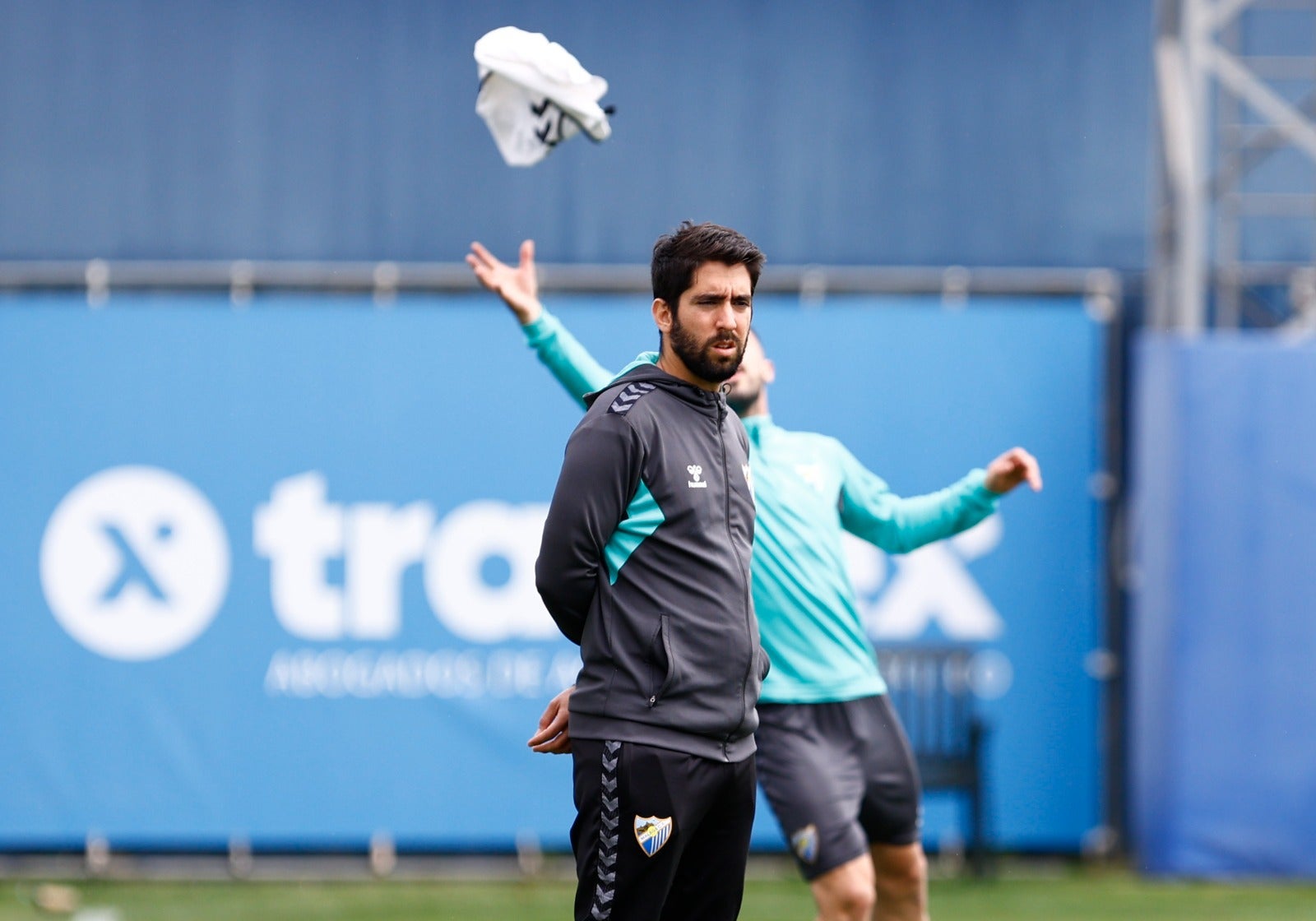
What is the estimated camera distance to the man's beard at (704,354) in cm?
393

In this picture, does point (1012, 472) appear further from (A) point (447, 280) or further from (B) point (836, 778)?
(A) point (447, 280)

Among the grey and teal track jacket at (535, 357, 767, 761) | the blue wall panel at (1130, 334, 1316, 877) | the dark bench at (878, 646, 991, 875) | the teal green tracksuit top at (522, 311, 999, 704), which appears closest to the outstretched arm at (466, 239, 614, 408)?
the teal green tracksuit top at (522, 311, 999, 704)

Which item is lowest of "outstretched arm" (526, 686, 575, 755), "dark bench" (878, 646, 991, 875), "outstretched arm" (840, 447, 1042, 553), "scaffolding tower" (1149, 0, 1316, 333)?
"dark bench" (878, 646, 991, 875)

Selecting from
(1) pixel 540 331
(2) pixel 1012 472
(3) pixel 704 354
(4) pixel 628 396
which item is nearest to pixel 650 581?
(4) pixel 628 396

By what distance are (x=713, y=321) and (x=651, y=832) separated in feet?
3.80

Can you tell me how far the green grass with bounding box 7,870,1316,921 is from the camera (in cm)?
755

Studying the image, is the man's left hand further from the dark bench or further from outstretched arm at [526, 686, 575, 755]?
the dark bench

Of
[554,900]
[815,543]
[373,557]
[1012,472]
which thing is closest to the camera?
[1012,472]

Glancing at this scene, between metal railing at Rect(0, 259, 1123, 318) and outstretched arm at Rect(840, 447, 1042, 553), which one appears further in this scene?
metal railing at Rect(0, 259, 1123, 318)

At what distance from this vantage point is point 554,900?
7.98 meters

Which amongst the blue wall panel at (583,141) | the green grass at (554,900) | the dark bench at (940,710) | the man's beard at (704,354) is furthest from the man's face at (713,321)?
the blue wall panel at (583,141)

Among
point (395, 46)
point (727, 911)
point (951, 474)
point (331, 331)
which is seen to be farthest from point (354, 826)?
point (727, 911)

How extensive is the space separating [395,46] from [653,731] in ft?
20.1

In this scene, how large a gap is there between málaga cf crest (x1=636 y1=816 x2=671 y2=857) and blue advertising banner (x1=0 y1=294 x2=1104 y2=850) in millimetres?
4665
